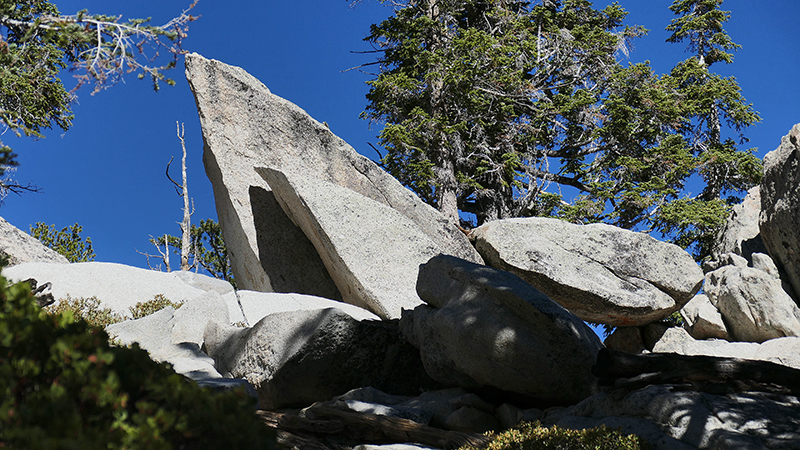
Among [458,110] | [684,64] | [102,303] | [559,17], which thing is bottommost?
[102,303]

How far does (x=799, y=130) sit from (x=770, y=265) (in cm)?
430

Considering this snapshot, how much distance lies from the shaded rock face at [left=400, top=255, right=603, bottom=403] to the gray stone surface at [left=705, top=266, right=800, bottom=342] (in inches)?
367

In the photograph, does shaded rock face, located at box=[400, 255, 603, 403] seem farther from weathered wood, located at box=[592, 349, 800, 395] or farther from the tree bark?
the tree bark

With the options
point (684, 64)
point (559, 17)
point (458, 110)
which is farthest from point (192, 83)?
point (684, 64)

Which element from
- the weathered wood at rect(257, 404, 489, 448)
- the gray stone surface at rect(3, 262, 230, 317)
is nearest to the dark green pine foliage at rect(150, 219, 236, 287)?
the gray stone surface at rect(3, 262, 230, 317)

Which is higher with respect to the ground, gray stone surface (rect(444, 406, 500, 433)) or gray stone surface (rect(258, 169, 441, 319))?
gray stone surface (rect(258, 169, 441, 319))

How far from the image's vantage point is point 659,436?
4.42m

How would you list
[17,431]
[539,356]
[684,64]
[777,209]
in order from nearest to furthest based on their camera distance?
[17,431] → [539,356] → [777,209] → [684,64]

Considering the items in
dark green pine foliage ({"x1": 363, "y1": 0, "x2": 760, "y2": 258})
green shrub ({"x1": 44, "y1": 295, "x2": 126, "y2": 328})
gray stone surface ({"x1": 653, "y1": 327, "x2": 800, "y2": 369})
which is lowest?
green shrub ({"x1": 44, "y1": 295, "x2": 126, "y2": 328})

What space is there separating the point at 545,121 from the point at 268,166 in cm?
1235

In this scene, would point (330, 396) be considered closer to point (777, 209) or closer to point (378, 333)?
point (378, 333)

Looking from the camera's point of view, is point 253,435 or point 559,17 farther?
point 559,17

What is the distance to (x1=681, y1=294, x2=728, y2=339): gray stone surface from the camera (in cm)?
1458

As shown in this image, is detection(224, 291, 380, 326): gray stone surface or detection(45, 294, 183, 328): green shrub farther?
detection(45, 294, 183, 328): green shrub
